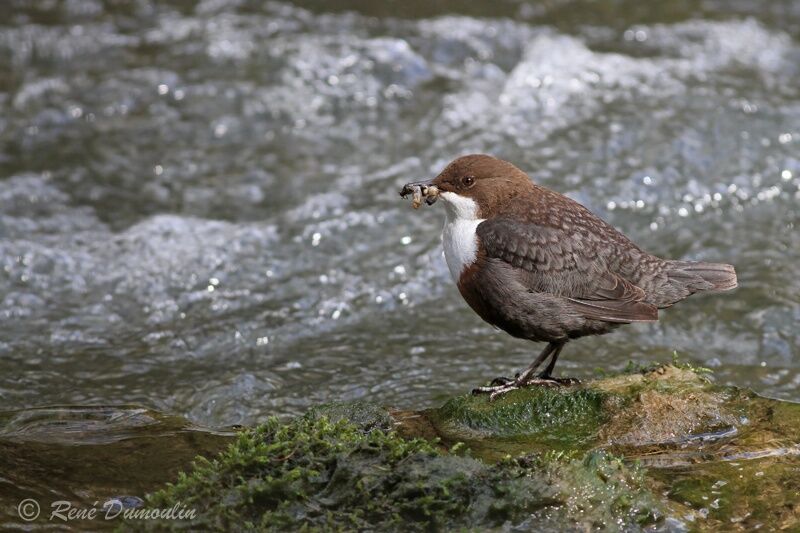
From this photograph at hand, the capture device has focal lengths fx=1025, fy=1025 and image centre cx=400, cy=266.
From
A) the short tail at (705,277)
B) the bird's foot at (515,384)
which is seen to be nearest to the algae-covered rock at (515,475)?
the bird's foot at (515,384)

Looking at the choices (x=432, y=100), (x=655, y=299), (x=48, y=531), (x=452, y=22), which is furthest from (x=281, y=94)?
(x=48, y=531)

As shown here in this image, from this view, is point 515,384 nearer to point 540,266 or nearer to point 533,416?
point 533,416

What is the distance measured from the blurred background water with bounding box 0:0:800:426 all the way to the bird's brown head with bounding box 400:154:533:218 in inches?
40.2

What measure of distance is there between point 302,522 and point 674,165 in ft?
16.2

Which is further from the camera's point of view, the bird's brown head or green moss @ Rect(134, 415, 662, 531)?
the bird's brown head

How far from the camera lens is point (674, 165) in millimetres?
7176

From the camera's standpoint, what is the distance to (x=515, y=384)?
4.05 metres

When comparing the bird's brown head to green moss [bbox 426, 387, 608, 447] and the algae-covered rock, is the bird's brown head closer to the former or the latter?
green moss [bbox 426, 387, 608, 447]

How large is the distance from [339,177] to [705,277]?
11.7 feet

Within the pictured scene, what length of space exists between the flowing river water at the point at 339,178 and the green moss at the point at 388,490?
4.64 feet

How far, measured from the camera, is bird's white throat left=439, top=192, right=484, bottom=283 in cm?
417

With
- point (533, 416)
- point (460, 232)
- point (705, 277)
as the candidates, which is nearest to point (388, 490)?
point (533, 416)

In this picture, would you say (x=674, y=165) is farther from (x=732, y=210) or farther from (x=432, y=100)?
(x=432, y=100)

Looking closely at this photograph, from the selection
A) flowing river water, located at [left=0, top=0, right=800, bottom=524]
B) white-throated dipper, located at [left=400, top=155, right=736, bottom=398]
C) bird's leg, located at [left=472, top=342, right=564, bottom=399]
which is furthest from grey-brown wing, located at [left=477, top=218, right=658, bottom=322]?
flowing river water, located at [left=0, top=0, right=800, bottom=524]
